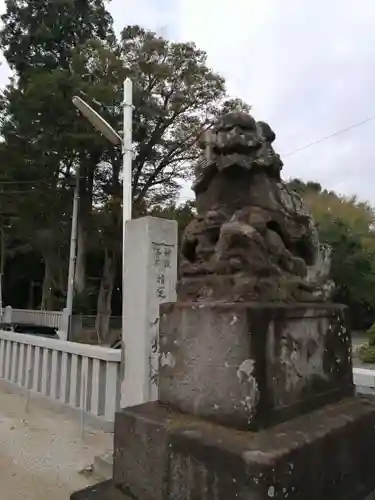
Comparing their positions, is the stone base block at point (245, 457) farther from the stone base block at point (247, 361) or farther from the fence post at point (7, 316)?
the fence post at point (7, 316)

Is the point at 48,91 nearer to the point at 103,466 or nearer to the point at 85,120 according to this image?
the point at 85,120

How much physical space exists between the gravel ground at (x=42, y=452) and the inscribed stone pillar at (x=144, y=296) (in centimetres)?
52

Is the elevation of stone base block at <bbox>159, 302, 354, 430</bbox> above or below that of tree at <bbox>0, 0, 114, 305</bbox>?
below

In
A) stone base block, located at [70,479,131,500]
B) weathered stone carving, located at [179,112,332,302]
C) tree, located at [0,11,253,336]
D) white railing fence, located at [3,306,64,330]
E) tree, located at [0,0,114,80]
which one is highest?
tree, located at [0,0,114,80]

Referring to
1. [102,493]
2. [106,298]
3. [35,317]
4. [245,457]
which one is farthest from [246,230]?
[35,317]

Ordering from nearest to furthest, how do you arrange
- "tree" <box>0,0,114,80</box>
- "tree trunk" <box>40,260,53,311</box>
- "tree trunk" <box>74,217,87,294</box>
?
"tree trunk" <box>74,217,87,294</box>, "tree" <box>0,0,114,80</box>, "tree trunk" <box>40,260,53,311</box>

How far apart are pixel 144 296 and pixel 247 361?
2.06 meters

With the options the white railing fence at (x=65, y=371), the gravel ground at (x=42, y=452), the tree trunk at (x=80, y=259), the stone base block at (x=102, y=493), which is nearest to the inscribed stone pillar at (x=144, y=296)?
the white railing fence at (x=65, y=371)

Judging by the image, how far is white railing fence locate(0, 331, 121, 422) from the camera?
3.93 meters

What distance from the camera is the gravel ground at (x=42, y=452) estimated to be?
2.71m

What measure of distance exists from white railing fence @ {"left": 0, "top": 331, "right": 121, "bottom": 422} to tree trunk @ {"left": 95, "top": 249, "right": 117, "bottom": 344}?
30.9ft

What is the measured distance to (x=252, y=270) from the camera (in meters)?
1.78

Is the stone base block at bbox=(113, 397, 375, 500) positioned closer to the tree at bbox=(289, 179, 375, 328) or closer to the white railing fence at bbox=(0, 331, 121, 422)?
the white railing fence at bbox=(0, 331, 121, 422)

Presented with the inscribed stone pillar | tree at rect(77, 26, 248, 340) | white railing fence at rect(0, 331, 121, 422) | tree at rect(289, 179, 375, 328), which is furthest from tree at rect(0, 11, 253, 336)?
the inscribed stone pillar
